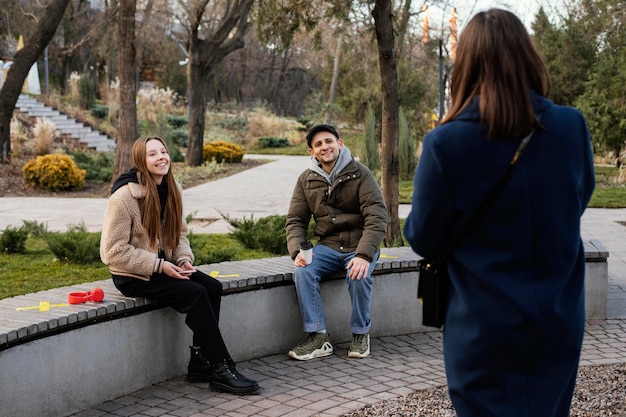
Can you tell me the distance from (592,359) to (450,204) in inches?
140

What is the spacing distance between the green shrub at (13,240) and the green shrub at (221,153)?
1547 centimetres

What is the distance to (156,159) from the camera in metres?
4.89

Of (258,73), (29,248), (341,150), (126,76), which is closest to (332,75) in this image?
(258,73)

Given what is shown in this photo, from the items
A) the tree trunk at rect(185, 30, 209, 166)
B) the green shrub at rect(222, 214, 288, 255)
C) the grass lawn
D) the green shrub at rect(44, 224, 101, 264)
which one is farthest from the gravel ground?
the tree trunk at rect(185, 30, 209, 166)

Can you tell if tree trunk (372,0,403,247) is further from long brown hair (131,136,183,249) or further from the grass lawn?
long brown hair (131,136,183,249)

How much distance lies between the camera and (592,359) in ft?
17.9

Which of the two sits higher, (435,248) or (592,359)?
(435,248)

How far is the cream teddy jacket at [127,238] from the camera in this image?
472cm

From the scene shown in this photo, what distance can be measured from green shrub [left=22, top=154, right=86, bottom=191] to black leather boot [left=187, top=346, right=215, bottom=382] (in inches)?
500

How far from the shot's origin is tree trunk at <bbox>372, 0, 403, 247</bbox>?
25.7ft

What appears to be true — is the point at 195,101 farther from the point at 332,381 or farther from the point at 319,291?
the point at 332,381

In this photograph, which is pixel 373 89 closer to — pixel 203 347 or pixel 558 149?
pixel 203 347

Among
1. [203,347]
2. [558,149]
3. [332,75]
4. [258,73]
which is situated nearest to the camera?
[558,149]

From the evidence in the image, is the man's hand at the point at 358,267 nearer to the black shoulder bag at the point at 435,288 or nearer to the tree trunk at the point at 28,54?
the black shoulder bag at the point at 435,288
